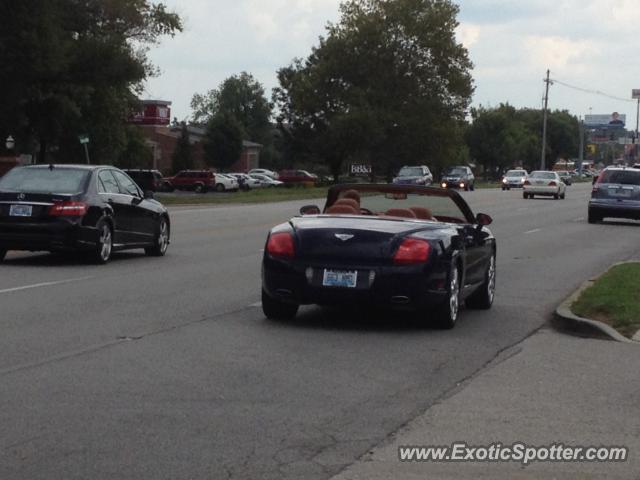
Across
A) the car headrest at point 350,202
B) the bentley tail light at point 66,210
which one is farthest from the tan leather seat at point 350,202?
the bentley tail light at point 66,210

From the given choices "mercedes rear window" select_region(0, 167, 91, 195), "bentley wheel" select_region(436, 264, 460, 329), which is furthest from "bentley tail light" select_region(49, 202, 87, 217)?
"bentley wheel" select_region(436, 264, 460, 329)

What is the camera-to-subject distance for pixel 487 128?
154 metres

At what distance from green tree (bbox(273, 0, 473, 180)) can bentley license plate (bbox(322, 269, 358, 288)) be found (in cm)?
9115

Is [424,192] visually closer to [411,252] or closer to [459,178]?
[411,252]

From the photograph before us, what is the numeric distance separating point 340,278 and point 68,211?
756 cm

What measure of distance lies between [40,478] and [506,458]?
2478mm

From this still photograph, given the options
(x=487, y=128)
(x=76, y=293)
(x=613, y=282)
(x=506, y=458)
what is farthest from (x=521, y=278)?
(x=487, y=128)

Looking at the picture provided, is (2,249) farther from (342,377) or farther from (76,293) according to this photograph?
(342,377)

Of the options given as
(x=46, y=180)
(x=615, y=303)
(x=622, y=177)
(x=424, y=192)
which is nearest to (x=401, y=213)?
(x=424, y=192)

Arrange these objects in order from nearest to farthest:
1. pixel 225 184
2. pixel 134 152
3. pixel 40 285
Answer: pixel 40 285, pixel 225 184, pixel 134 152

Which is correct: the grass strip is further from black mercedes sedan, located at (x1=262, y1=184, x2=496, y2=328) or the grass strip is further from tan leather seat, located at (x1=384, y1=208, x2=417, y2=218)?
tan leather seat, located at (x1=384, y1=208, x2=417, y2=218)

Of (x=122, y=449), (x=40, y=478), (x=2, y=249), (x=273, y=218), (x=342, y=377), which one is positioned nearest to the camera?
(x=40, y=478)

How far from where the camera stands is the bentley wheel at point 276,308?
42.2ft

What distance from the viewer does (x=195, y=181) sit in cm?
8500
